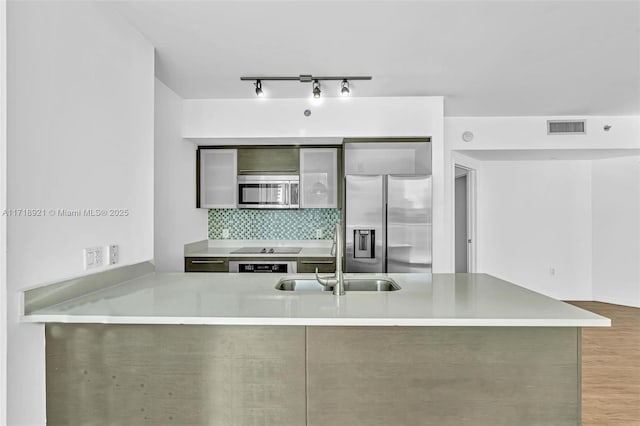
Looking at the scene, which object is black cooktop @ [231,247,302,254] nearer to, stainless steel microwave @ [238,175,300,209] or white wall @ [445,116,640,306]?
stainless steel microwave @ [238,175,300,209]

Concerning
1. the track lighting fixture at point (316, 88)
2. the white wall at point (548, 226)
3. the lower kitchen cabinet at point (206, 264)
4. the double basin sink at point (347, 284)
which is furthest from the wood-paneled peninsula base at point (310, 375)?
the white wall at point (548, 226)

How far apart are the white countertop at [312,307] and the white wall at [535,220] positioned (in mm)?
3872

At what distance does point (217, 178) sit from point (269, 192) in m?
0.63

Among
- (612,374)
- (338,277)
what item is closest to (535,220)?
(612,374)

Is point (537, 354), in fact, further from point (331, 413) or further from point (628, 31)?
point (628, 31)

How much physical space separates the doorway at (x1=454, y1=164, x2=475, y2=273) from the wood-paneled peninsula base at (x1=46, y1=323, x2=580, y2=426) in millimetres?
3983

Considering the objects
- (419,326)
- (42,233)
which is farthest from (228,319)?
(42,233)

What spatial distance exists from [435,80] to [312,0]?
1691 mm

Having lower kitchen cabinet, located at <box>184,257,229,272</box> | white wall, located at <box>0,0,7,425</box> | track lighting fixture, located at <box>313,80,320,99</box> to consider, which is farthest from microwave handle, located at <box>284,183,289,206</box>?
white wall, located at <box>0,0,7,425</box>

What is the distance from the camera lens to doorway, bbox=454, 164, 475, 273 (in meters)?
5.64

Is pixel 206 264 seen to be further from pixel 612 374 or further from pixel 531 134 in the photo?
pixel 531 134

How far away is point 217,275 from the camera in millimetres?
2512

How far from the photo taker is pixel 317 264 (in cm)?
418

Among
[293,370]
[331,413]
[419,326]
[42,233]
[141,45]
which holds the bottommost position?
[331,413]
